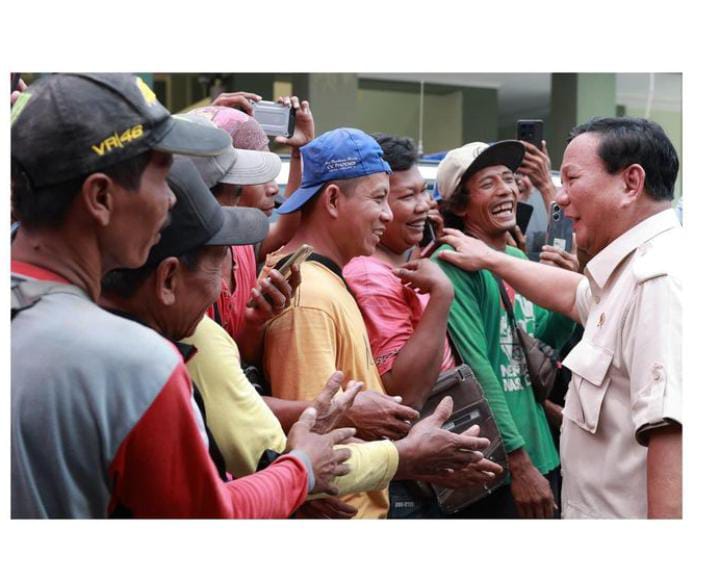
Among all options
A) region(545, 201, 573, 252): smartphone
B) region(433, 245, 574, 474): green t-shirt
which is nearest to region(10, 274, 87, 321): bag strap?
region(433, 245, 574, 474): green t-shirt

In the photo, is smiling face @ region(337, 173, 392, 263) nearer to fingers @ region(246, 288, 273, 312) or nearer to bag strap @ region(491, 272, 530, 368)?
fingers @ region(246, 288, 273, 312)

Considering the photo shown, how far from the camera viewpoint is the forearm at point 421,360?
3352 millimetres

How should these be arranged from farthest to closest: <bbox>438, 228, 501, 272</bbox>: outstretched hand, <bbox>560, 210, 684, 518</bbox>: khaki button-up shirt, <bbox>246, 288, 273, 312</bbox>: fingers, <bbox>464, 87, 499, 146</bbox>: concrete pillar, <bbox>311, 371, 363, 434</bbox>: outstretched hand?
1. <bbox>464, 87, 499, 146</bbox>: concrete pillar
2. <bbox>438, 228, 501, 272</bbox>: outstretched hand
3. <bbox>246, 288, 273, 312</bbox>: fingers
4. <bbox>560, 210, 684, 518</bbox>: khaki button-up shirt
5. <bbox>311, 371, 363, 434</bbox>: outstretched hand

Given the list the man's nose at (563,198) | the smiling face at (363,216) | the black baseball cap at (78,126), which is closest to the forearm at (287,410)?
the smiling face at (363,216)

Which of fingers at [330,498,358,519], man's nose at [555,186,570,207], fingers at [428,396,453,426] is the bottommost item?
fingers at [330,498,358,519]

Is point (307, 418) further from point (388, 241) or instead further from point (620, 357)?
point (388, 241)

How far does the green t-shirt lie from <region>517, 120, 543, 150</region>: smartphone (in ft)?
3.45

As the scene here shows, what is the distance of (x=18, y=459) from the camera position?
1.73 metres

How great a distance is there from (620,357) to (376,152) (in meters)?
1.16

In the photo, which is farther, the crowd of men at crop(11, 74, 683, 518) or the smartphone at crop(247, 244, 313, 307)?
the smartphone at crop(247, 244, 313, 307)

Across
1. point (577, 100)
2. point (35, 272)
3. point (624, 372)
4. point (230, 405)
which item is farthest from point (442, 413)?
point (577, 100)

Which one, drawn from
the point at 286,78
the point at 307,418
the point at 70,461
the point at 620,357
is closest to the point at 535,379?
the point at 620,357

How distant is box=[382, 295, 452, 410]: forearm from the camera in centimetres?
335

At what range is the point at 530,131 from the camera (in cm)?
473
